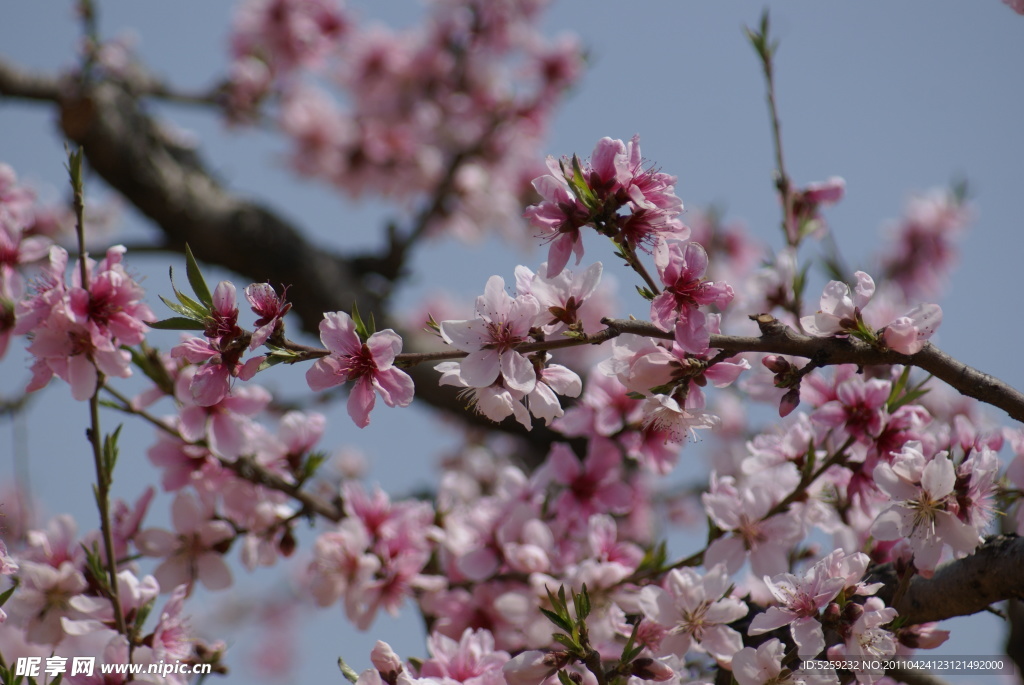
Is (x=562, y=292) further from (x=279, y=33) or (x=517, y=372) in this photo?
(x=279, y=33)

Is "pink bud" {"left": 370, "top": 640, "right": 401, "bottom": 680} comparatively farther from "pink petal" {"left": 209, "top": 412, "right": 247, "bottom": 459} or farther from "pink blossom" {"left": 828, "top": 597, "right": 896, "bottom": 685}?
"pink blossom" {"left": 828, "top": 597, "right": 896, "bottom": 685}

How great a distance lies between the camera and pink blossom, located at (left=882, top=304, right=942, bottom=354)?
1365 mm

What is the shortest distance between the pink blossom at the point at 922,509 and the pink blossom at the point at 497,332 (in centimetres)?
71

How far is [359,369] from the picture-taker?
1.44 m

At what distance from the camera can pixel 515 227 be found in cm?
589

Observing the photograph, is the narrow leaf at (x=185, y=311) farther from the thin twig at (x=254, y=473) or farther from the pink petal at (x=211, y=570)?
the pink petal at (x=211, y=570)

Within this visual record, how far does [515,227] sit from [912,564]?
4595mm

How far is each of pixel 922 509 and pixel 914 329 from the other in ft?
1.22

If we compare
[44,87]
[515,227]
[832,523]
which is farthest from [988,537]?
[515,227]

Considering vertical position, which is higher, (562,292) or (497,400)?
(562,292)

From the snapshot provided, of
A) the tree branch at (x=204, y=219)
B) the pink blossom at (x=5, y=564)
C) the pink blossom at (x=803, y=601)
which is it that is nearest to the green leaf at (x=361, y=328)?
the pink blossom at (x=5, y=564)

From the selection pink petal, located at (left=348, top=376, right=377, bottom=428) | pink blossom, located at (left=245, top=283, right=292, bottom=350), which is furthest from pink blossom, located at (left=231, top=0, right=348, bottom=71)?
pink petal, located at (left=348, top=376, right=377, bottom=428)

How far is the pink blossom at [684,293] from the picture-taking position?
1.37m

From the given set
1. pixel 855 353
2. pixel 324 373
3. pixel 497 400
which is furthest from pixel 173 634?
pixel 855 353
